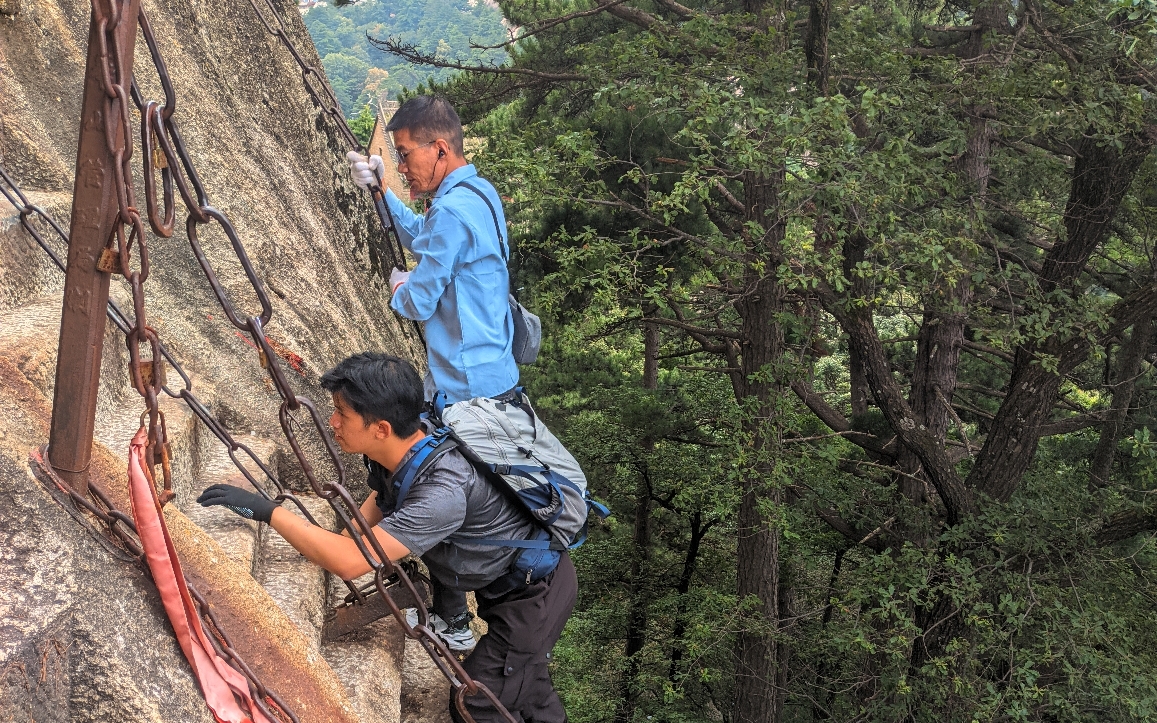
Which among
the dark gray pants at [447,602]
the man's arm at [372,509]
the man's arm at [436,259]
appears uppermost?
the man's arm at [436,259]

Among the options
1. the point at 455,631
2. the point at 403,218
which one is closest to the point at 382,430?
the point at 455,631

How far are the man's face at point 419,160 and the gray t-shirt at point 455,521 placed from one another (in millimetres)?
924

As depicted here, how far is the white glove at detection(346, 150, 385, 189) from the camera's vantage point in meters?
3.19

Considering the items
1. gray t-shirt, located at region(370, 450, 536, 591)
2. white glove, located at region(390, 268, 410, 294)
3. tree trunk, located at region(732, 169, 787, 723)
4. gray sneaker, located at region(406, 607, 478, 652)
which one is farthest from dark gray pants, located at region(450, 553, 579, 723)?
tree trunk, located at region(732, 169, 787, 723)

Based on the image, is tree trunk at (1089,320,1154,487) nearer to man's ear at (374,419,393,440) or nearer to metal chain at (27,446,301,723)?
man's ear at (374,419,393,440)

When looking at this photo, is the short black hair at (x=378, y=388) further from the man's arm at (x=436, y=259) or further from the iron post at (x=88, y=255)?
the iron post at (x=88, y=255)

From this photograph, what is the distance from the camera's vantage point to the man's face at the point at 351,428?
244 centimetres

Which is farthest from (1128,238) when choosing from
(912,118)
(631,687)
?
(631,687)

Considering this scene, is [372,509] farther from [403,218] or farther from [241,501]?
[403,218]

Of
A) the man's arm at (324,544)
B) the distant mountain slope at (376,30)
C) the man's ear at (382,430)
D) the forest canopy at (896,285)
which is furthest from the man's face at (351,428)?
the distant mountain slope at (376,30)

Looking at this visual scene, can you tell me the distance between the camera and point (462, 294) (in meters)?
2.90

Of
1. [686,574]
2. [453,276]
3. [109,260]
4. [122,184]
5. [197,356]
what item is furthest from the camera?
[686,574]

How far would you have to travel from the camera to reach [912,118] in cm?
579

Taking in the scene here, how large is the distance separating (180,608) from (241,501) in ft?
1.28
